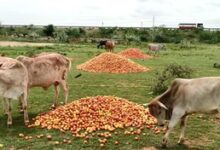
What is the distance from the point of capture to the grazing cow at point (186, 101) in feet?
32.2

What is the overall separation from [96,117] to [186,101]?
2.98 m

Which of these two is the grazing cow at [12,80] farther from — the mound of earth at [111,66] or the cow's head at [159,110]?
the mound of earth at [111,66]

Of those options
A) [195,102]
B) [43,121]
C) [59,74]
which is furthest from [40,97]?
[195,102]

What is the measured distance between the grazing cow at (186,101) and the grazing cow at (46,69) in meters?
4.82

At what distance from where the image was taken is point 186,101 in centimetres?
1002

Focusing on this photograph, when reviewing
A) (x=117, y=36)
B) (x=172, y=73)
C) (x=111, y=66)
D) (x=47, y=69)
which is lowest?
(x=111, y=66)

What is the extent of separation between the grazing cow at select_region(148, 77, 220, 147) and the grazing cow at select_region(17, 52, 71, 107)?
15.8 feet

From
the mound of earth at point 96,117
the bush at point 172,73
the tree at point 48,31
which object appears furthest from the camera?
the tree at point 48,31

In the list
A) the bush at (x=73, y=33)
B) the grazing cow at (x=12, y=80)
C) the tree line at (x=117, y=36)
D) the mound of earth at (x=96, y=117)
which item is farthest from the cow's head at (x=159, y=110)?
the bush at (x=73, y=33)

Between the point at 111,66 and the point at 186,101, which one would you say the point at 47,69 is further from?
the point at 111,66

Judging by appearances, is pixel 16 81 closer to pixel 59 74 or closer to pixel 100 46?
pixel 59 74

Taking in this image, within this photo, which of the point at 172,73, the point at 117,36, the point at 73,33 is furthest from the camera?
the point at 73,33

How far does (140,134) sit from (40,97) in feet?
23.4

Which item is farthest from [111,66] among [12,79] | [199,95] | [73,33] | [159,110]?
[73,33]
